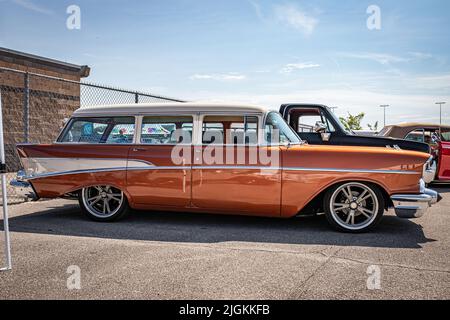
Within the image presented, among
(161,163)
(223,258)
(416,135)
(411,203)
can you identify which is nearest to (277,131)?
(161,163)

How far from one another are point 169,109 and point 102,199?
1624 millimetres

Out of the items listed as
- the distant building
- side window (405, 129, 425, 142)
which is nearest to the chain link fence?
the distant building

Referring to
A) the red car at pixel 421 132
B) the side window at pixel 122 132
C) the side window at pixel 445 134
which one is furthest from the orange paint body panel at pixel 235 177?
the side window at pixel 445 134

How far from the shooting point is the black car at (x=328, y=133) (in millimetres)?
8070

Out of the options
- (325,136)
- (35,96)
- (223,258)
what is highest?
(35,96)

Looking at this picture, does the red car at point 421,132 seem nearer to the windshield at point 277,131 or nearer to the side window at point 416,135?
the side window at point 416,135

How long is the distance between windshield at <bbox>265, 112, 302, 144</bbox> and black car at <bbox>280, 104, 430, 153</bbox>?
227 cm

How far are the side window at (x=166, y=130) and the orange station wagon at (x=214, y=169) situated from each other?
0.01 metres

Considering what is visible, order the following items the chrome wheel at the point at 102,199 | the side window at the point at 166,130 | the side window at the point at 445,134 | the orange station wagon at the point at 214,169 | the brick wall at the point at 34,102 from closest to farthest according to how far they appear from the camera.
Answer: the orange station wagon at the point at 214,169 < the side window at the point at 166,130 < the chrome wheel at the point at 102,199 < the side window at the point at 445,134 < the brick wall at the point at 34,102

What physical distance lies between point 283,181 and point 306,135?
10.5 ft

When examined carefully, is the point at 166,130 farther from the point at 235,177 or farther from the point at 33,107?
the point at 33,107

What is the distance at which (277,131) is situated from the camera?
5.77m
